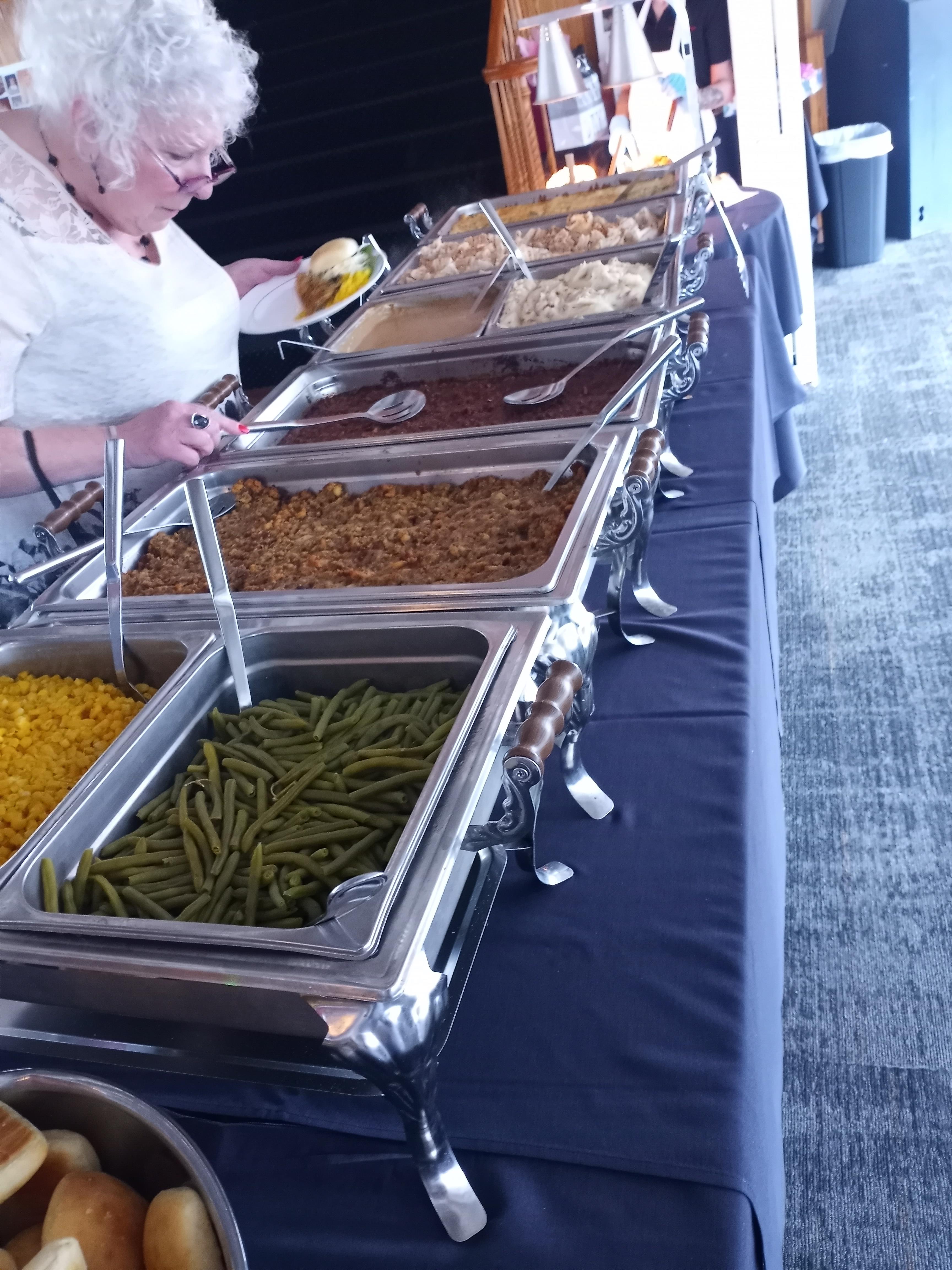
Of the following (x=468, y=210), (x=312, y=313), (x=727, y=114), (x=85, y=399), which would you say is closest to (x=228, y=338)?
(x=312, y=313)

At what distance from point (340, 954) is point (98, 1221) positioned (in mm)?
199

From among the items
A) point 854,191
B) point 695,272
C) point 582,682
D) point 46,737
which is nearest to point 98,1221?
point 582,682

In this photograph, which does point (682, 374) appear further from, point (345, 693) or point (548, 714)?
point (548, 714)

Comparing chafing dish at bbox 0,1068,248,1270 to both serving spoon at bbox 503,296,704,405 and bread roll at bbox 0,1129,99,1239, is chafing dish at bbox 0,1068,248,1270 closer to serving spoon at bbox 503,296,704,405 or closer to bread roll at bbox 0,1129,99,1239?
bread roll at bbox 0,1129,99,1239

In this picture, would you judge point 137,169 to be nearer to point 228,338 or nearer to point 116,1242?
point 228,338

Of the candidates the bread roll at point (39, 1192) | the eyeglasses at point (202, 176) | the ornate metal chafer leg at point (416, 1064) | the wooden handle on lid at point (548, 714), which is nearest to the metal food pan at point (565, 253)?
the eyeglasses at point (202, 176)

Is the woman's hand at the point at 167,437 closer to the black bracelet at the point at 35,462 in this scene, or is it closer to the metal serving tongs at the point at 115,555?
the black bracelet at the point at 35,462

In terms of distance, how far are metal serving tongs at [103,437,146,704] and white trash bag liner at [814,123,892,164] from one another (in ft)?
15.8

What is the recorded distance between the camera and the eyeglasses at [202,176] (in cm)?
147

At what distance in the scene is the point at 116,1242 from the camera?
0.50 meters

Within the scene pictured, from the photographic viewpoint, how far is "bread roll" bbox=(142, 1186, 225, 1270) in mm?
476

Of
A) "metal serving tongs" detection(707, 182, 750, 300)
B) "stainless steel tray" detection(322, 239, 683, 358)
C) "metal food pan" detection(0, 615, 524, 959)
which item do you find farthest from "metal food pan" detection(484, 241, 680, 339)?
"metal food pan" detection(0, 615, 524, 959)

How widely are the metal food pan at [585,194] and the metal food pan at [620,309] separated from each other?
40 cm

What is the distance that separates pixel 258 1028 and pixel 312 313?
156cm
